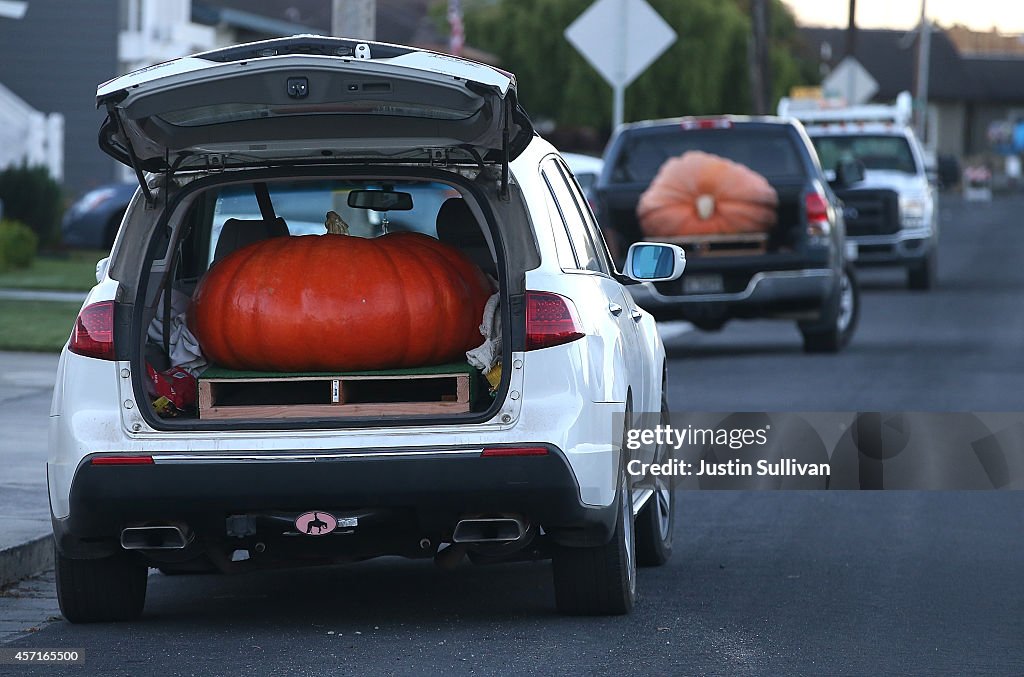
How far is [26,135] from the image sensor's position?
34.0m

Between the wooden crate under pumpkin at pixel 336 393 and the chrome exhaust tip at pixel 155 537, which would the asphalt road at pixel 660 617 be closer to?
the chrome exhaust tip at pixel 155 537

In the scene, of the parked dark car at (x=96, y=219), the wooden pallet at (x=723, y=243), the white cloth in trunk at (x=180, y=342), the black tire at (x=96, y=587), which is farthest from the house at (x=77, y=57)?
the black tire at (x=96, y=587)

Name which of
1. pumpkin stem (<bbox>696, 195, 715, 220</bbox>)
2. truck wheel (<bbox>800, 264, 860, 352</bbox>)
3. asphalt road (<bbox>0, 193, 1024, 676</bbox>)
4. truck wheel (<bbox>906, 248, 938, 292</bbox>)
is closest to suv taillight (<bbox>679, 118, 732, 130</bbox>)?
pumpkin stem (<bbox>696, 195, 715, 220</bbox>)

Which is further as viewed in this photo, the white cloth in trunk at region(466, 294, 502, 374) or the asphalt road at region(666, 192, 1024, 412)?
the asphalt road at region(666, 192, 1024, 412)

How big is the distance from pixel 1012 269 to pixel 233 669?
96.6 ft

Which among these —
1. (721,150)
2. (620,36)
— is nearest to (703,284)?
(721,150)

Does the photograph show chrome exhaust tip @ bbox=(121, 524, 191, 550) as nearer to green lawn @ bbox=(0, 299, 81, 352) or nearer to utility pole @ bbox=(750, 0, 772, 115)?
green lawn @ bbox=(0, 299, 81, 352)

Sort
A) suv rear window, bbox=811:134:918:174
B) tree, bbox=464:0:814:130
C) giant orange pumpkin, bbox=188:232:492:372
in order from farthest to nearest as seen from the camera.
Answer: tree, bbox=464:0:814:130 < suv rear window, bbox=811:134:918:174 < giant orange pumpkin, bbox=188:232:492:372

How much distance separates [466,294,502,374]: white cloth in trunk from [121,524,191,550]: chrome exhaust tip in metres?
1.14

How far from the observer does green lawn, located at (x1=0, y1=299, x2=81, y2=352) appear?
1720 cm

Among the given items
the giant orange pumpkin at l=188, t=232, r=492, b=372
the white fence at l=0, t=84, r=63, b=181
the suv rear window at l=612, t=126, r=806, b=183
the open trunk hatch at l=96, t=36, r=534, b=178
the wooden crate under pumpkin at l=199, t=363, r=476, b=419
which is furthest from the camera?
the white fence at l=0, t=84, r=63, b=181

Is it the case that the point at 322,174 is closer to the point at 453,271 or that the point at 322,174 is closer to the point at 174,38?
the point at 453,271

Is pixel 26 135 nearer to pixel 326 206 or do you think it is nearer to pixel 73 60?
pixel 73 60

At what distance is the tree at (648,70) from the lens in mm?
59938
